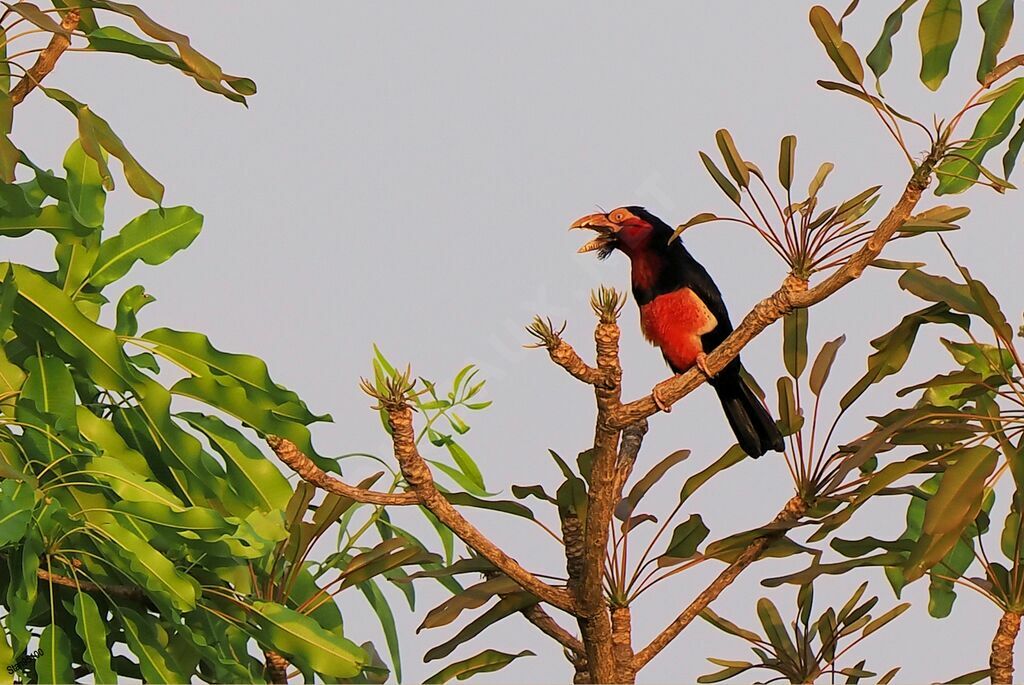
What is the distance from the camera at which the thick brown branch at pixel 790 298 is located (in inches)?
73.7

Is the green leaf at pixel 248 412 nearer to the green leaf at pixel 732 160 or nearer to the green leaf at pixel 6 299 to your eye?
the green leaf at pixel 6 299

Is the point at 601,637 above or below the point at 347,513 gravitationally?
below

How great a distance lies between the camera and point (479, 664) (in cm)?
266

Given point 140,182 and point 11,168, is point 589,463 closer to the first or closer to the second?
point 140,182

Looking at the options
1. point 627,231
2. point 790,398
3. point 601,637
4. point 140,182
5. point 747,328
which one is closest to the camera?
point 747,328

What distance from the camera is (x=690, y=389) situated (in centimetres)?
205

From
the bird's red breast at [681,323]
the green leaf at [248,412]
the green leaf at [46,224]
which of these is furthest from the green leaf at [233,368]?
the bird's red breast at [681,323]

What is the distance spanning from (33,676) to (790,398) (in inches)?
61.1

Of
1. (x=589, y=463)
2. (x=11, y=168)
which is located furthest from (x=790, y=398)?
(x=11, y=168)

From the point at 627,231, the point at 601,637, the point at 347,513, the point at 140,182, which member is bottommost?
the point at 601,637

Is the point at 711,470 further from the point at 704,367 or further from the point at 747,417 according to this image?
the point at 704,367

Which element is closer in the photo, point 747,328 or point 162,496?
point 747,328

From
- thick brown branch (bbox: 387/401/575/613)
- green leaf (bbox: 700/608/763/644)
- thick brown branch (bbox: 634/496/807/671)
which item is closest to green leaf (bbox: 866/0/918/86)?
thick brown branch (bbox: 634/496/807/671)

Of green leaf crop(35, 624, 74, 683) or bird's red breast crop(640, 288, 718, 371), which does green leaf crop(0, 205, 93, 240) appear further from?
bird's red breast crop(640, 288, 718, 371)
